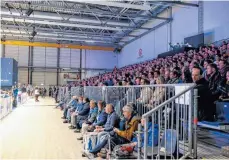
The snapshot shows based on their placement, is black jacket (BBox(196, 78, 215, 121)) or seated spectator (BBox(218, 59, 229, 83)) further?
seated spectator (BBox(218, 59, 229, 83))

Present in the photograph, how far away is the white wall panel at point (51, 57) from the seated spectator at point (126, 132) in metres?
25.0

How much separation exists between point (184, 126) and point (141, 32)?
1839 cm

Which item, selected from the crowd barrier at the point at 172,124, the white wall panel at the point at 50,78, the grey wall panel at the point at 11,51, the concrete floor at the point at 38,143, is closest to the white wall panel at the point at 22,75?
the grey wall panel at the point at 11,51

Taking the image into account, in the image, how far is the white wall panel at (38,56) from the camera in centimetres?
2847

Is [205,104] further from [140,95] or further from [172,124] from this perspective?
[140,95]

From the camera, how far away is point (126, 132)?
488 cm

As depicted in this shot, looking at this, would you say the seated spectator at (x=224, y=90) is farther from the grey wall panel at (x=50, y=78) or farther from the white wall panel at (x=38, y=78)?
the white wall panel at (x=38, y=78)

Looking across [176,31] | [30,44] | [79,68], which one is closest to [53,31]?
[30,44]

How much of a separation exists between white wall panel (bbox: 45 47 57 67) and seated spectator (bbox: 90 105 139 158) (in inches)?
984

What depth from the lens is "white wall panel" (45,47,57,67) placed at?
28.7 m

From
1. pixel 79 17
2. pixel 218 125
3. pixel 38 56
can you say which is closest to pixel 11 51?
pixel 38 56

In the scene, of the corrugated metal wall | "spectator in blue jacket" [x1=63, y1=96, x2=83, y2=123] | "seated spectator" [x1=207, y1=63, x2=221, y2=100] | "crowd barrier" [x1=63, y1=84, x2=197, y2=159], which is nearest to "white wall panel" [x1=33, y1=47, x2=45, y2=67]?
the corrugated metal wall

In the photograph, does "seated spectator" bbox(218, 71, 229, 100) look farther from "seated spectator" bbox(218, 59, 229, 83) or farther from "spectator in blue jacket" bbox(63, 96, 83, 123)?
"spectator in blue jacket" bbox(63, 96, 83, 123)

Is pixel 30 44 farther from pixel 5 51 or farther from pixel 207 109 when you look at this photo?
pixel 207 109
